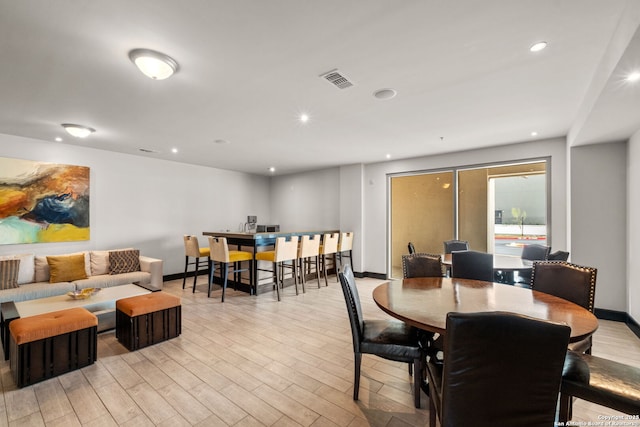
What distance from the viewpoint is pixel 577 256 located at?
3.84m

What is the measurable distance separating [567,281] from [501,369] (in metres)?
1.71

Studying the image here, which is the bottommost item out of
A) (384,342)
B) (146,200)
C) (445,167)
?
(384,342)

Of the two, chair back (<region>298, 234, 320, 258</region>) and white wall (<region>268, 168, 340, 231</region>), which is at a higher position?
white wall (<region>268, 168, 340, 231</region>)

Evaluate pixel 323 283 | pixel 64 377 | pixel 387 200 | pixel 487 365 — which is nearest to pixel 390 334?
pixel 487 365

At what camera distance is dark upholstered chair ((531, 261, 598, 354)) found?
209cm

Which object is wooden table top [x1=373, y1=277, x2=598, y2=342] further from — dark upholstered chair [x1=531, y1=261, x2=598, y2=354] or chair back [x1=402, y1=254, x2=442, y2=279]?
chair back [x1=402, y1=254, x2=442, y2=279]

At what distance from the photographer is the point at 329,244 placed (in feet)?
18.5

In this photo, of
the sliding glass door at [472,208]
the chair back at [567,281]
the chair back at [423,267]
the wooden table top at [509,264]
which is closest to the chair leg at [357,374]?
the chair back at [423,267]

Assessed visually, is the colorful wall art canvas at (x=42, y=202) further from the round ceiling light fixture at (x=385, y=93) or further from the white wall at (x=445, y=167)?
the white wall at (x=445, y=167)

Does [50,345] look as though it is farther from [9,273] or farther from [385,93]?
[385,93]

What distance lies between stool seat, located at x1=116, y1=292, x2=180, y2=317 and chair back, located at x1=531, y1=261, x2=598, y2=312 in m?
3.65

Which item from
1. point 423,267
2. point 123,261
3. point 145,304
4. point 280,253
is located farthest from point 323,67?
point 123,261

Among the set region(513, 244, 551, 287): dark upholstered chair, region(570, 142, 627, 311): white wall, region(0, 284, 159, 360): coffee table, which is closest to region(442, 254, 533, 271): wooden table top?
region(513, 244, 551, 287): dark upholstered chair

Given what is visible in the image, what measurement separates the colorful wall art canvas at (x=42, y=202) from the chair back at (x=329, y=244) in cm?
419
